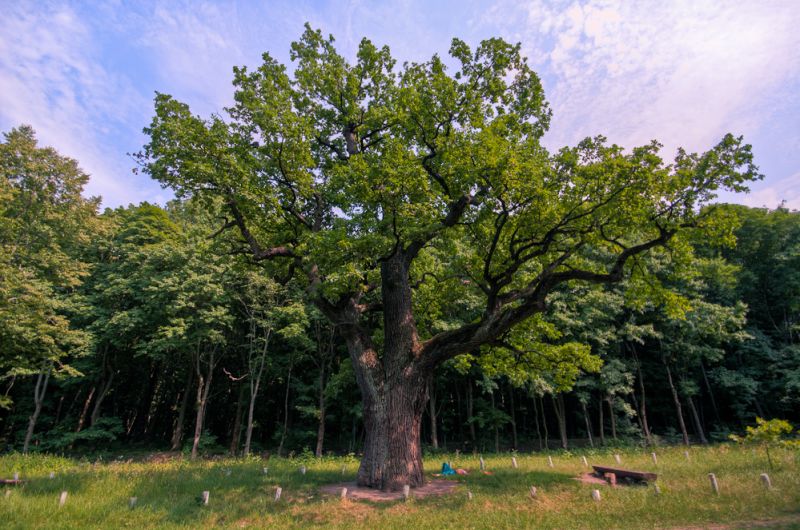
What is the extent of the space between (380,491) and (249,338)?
837 inches

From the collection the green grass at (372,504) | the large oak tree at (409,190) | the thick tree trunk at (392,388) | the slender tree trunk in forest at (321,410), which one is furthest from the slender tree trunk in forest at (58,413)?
the thick tree trunk at (392,388)

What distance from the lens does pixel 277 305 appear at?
26.3 m

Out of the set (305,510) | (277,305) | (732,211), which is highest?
(277,305)

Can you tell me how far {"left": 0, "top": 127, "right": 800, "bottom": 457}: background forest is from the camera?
23.5m

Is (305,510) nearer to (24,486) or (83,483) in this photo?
(83,483)

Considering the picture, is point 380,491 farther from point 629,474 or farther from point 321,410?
point 321,410

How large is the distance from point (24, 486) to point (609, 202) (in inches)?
662

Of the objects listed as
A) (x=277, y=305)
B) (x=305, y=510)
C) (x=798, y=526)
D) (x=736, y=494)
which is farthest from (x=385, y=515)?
(x=277, y=305)

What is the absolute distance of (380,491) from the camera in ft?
34.6

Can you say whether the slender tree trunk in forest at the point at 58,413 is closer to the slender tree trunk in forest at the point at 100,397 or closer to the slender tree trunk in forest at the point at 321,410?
the slender tree trunk in forest at the point at 100,397

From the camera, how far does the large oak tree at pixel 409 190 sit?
1029cm

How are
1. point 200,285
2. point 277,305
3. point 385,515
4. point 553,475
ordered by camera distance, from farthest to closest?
point 277,305
point 200,285
point 553,475
point 385,515

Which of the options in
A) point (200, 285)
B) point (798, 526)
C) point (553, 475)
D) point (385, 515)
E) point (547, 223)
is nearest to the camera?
point (798, 526)

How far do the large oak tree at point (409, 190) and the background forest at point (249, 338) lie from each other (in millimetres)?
8927
